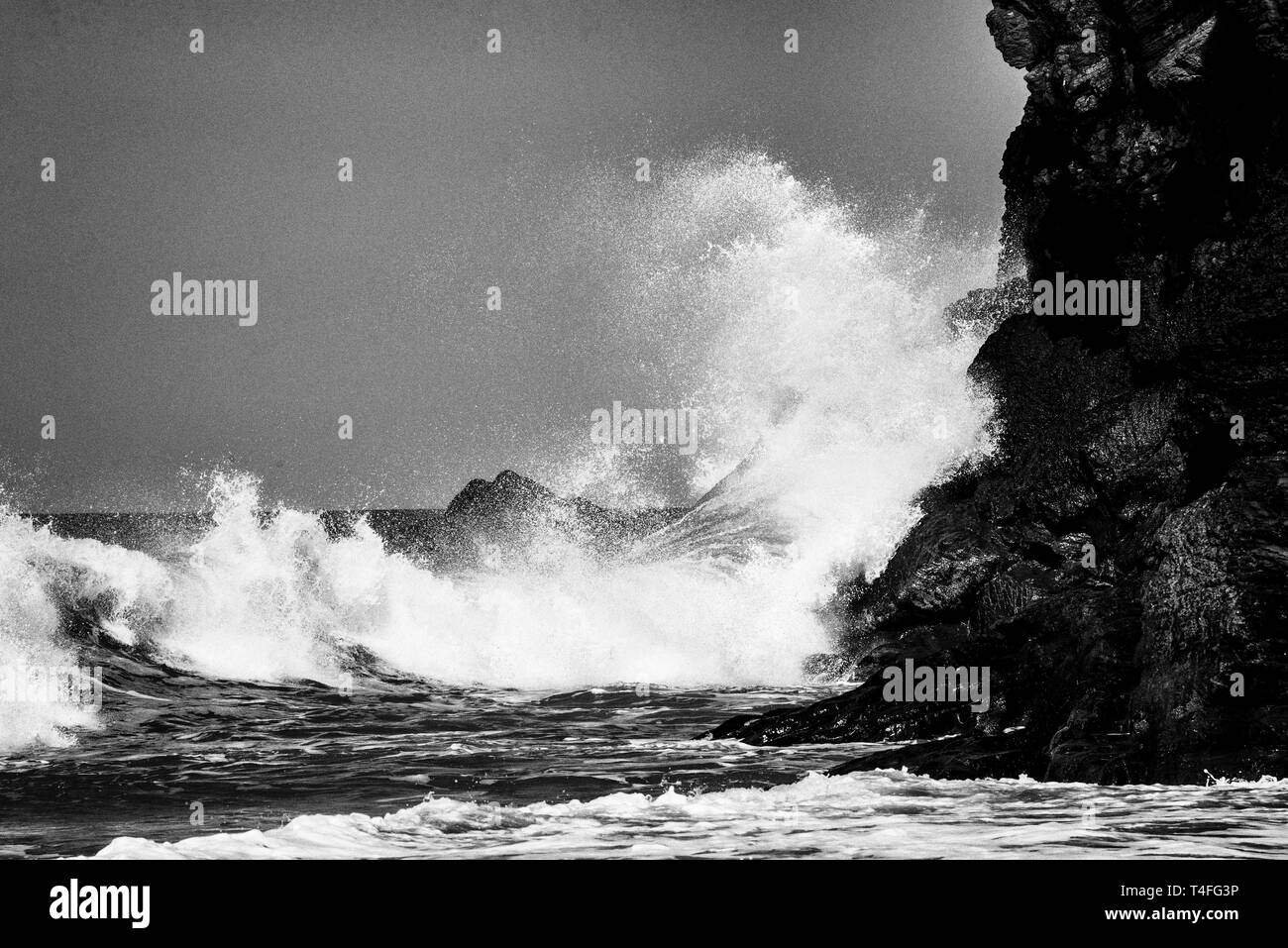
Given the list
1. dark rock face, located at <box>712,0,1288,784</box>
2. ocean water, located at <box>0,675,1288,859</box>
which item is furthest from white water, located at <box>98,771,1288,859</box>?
dark rock face, located at <box>712,0,1288,784</box>

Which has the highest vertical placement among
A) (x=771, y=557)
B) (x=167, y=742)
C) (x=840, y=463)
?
(x=840, y=463)

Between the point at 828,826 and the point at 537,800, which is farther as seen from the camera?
the point at 537,800

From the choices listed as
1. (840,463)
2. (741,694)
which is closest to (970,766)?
(741,694)

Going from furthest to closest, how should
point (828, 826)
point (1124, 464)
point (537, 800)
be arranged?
point (1124, 464) → point (537, 800) → point (828, 826)

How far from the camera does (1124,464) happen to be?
1880 cm

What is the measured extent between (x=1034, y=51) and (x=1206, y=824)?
566 inches

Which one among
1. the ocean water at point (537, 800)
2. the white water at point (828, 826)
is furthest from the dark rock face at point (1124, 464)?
the ocean water at point (537, 800)

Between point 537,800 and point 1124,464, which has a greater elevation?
point 1124,464

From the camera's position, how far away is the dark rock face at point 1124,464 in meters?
11.7

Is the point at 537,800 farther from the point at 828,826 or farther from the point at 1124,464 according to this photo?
the point at 1124,464

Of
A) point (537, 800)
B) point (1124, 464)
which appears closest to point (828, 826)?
point (537, 800)

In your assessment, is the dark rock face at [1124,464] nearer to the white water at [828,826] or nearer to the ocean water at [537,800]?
the white water at [828,826]
